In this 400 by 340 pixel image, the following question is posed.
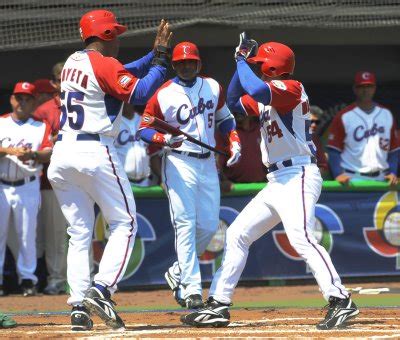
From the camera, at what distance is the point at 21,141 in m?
9.84

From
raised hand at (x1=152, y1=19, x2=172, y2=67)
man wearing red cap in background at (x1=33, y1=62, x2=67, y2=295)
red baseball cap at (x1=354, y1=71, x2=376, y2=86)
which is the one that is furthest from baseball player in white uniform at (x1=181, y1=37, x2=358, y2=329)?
red baseball cap at (x1=354, y1=71, x2=376, y2=86)

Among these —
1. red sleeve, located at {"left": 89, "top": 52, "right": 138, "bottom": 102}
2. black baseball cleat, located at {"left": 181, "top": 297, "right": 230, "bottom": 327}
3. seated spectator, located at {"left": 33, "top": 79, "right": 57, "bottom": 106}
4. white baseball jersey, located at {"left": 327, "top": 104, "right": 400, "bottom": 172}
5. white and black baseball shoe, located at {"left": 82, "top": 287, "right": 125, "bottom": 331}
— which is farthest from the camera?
white baseball jersey, located at {"left": 327, "top": 104, "right": 400, "bottom": 172}

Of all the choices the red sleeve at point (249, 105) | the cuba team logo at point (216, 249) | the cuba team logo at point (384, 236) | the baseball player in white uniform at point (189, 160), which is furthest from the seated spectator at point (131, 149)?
the red sleeve at point (249, 105)

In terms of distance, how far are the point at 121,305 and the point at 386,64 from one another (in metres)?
5.95

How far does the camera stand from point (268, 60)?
6.95 metres

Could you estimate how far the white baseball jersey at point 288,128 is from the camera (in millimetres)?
6770

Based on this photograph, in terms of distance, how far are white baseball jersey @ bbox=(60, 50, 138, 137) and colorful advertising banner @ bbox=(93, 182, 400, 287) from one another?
3450 mm

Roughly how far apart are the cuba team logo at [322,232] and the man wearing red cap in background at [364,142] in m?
0.46

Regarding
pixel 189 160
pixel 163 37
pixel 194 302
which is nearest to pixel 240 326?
pixel 194 302

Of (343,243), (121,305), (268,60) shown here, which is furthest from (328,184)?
(268,60)

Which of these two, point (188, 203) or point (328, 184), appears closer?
point (188, 203)

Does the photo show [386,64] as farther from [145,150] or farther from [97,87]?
[97,87]

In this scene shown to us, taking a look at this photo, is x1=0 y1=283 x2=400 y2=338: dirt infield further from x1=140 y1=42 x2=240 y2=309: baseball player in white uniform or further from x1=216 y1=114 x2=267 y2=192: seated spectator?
x1=216 y1=114 x2=267 y2=192: seated spectator

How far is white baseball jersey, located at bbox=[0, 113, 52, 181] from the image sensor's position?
32.2 ft
